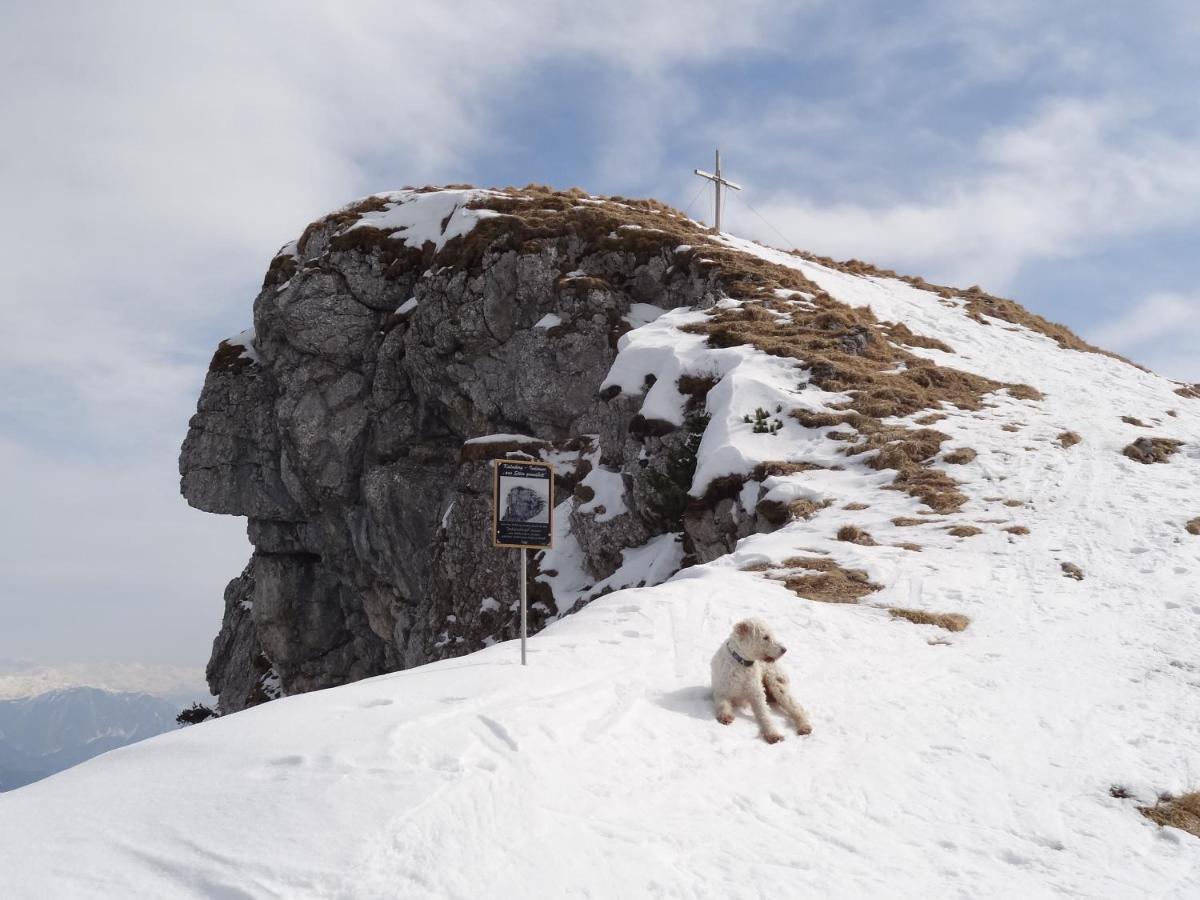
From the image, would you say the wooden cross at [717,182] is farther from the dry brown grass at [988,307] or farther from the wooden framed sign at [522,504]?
the wooden framed sign at [522,504]

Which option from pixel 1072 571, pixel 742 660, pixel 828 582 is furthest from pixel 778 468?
pixel 742 660

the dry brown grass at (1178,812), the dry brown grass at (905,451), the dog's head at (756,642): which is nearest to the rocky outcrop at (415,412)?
the dry brown grass at (905,451)

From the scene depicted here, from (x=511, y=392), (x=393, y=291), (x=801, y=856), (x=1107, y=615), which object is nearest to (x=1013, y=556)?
(x=1107, y=615)

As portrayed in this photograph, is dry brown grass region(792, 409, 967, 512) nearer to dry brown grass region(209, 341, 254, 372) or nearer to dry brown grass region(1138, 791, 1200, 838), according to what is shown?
dry brown grass region(1138, 791, 1200, 838)

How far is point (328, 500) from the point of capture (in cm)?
4078

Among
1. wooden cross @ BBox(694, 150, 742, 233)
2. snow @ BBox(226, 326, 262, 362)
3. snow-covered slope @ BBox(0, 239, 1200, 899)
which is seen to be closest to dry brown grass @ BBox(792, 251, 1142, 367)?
wooden cross @ BBox(694, 150, 742, 233)

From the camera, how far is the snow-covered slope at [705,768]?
481cm

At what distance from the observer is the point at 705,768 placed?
6672 millimetres

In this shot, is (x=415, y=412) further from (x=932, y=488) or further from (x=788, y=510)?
(x=932, y=488)

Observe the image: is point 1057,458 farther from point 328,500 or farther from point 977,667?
point 328,500

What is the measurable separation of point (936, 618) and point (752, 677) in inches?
190

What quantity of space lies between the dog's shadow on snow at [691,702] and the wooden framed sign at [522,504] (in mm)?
2537

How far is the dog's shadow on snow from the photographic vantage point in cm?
773

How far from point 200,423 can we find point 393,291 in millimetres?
14164
